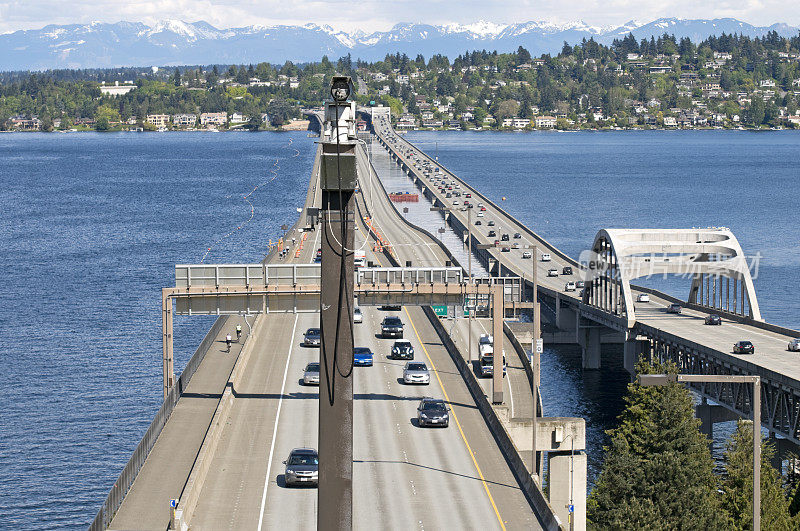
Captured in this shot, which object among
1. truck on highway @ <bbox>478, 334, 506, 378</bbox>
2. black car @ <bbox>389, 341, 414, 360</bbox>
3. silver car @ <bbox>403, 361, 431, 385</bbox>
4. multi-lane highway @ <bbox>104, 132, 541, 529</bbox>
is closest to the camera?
multi-lane highway @ <bbox>104, 132, 541, 529</bbox>

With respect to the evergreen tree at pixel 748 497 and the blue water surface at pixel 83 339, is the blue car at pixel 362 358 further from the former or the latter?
the evergreen tree at pixel 748 497

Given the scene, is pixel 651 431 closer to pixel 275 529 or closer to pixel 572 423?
pixel 572 423

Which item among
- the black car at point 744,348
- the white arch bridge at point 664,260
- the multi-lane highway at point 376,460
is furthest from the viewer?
the white arch bridge at point 664,260

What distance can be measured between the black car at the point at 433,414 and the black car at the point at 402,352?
612 inches

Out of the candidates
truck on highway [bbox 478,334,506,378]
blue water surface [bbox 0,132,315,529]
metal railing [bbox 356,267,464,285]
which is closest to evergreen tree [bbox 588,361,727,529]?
metal railing [bbox 356,267,464,285]

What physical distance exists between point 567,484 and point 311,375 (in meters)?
15.7

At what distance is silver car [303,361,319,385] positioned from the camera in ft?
196

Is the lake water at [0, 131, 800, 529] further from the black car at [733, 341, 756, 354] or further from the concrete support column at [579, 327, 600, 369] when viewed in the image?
the black car at [733, 341, 756, 354]

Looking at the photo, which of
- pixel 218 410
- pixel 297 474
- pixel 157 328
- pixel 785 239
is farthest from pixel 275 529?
pixel 785 239

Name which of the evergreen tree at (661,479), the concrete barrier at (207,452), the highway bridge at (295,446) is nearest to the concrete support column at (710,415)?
the highway bridge at (295,446)

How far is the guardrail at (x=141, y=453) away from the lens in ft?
126

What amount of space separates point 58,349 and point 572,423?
51.0 metres

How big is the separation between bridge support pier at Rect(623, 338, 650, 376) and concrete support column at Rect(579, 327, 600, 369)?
24.6 feet

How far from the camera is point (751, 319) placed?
275 ft
